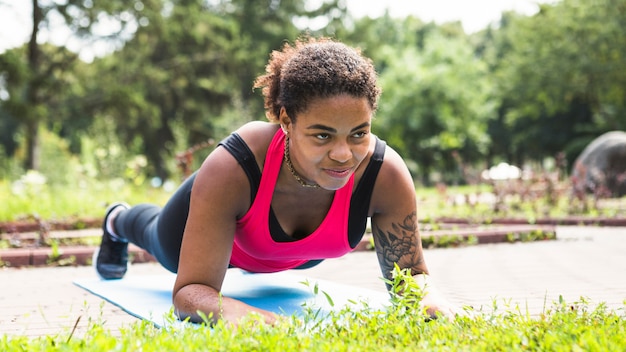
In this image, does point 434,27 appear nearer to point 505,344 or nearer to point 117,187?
point 117,187

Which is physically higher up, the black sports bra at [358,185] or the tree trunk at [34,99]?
the tree trunk at [34,99]

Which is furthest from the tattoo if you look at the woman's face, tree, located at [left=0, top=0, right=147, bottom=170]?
tree, located at [left=0, top=0, right=147, bottom=170]

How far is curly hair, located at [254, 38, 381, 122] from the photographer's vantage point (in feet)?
8.93

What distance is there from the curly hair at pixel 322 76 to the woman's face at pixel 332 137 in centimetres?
4

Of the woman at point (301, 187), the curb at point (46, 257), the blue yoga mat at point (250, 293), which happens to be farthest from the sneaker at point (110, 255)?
the woman at point (301, 187)

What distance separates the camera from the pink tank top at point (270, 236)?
10.2 feet

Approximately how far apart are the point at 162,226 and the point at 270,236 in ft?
2.79

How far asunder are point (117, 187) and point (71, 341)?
9.37m

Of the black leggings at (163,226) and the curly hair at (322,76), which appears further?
the black leggings at (163,226)

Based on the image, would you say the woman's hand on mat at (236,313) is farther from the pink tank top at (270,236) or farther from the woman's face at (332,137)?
the woman's face at (332,137)

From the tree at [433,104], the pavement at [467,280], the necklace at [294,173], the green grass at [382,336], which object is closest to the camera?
the green grass at [382,336]

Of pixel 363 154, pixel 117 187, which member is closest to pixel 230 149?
pixel 363 154

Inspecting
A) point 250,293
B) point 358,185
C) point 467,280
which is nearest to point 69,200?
point 250,293

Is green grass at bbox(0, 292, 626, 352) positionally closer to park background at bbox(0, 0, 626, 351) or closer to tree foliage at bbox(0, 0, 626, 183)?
park background at bbox(0, 0, 626, 351)
